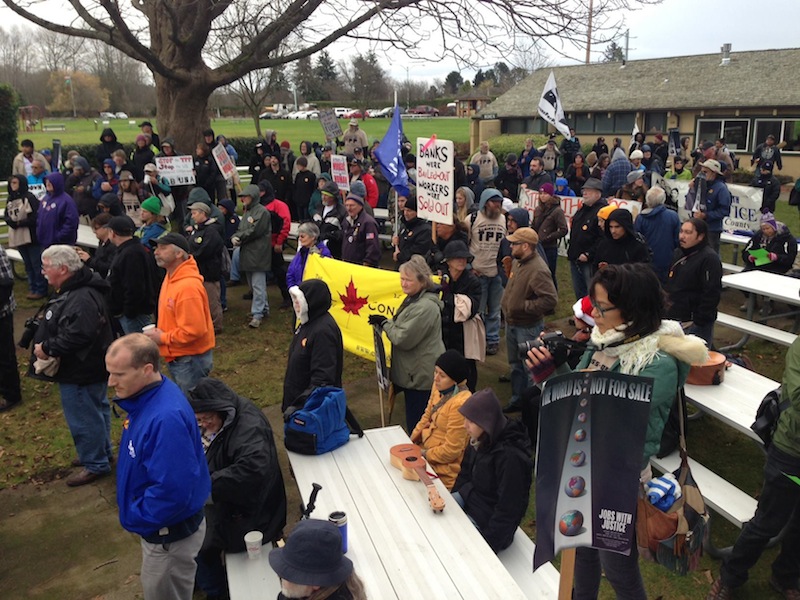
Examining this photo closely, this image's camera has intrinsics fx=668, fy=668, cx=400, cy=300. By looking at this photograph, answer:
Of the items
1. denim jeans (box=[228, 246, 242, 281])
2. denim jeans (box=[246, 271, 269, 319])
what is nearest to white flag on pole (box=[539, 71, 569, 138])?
denim jeans (box=[228, 246, 242, 281])

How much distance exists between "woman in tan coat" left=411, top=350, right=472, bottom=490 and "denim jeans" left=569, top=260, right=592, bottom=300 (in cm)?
484

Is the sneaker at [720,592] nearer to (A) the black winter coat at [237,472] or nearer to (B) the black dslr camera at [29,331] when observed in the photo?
(A) the black winter coat at [237,472]

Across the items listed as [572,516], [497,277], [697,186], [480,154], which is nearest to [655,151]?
[480,154]

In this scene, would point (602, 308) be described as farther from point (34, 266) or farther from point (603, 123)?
point (603, 123)

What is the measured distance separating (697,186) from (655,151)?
9.03 m

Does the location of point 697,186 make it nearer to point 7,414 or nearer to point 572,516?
point 572,516

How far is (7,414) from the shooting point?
287 inches

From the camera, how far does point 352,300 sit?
24.6ft

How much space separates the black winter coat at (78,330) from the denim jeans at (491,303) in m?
4.78

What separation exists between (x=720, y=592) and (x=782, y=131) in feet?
87.9

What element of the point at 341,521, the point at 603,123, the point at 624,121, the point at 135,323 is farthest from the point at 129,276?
the point at 603,123

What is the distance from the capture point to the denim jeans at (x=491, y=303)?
882 centimetres

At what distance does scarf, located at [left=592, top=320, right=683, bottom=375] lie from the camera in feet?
10.8

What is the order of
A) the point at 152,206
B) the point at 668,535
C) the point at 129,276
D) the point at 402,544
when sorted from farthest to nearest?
the point at 152,206 → the point at 129,276 → the point at 402,544 → the point at 668,535
